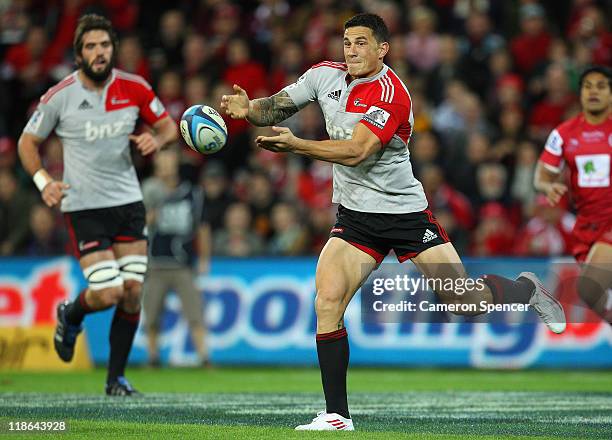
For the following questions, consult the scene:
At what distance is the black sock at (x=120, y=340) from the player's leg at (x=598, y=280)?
3871 millimetres

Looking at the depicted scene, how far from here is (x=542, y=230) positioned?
14258 mm

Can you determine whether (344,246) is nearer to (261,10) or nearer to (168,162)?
(168,162)

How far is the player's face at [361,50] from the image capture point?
7480 mm

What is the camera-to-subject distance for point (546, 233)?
1424 centimetres

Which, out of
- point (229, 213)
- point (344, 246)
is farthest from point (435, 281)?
point (229, 213)

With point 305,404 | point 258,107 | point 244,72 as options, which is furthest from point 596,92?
point 244,72

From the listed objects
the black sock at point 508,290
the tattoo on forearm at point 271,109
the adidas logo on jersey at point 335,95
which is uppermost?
the adidas logo on jersey at point 335,95

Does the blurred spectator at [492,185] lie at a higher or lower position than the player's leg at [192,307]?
higher

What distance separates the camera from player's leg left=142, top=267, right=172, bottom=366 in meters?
14.3

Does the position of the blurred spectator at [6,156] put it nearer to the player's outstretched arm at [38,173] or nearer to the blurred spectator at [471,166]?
the blurred spectator at [471,166]

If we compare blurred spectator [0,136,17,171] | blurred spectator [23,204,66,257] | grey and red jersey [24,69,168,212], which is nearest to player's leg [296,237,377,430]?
grey and red jersey [24,69,168,212]

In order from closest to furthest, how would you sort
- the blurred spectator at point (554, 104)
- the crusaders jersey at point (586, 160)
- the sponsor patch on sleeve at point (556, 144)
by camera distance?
the crusaders jersey at point (586, 160) < the sponsor patch on sleeve at point (556, 144) < the blurred spectator at point (554, 104)

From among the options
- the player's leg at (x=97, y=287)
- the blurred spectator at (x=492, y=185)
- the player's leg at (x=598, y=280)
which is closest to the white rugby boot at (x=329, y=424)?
the player's leg at (x=97, y=287)

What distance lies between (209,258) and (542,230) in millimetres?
4221
